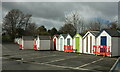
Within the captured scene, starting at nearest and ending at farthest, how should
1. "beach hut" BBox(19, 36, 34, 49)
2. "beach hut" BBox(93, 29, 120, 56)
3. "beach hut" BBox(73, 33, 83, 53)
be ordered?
"beach hut" BBox(93, 29, 120, 56)
"beach hut" BBox(73, 33, 83, 53)
"beach hut" BBox(19, 36, 34, 49)

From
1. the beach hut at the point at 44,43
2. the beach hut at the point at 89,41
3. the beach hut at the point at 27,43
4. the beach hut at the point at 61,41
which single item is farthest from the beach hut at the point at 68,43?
the beach hut at the point at 27,43

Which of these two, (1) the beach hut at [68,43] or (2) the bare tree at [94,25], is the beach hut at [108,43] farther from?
(2) the bare tree at [94,25]

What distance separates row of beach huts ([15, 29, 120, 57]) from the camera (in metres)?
19.1

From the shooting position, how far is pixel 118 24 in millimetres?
46781

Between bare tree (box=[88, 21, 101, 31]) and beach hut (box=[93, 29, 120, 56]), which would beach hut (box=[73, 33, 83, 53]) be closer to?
beach hut (box=[93, 29, 120, 56])

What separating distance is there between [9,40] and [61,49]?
56961mm

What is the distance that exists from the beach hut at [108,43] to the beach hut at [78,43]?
3890mm

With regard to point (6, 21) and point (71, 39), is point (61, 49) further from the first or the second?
point (6, 21)

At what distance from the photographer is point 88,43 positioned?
22.6m

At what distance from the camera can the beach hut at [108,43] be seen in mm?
18875

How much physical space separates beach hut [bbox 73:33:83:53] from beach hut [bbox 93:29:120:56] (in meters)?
3.89

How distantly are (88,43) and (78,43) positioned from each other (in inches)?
88.5

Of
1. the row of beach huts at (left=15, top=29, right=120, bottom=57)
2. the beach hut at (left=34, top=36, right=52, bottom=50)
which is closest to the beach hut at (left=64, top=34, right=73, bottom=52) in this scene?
the row of beach huts at (left=15, top=29, right=120, bottom=57)

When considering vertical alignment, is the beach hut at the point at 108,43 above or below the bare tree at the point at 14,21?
below
